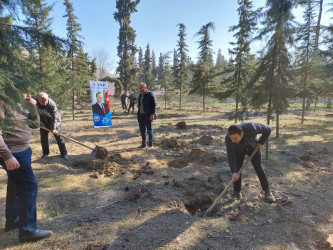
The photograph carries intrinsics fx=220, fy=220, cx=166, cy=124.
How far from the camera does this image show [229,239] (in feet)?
11.0

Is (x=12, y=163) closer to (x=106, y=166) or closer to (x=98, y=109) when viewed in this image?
(x=106, y=166)

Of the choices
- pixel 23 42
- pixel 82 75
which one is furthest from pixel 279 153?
pixel 82 75

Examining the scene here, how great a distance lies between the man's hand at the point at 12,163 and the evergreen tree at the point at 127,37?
71.8ft

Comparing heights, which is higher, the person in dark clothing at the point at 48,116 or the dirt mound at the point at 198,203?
the person in dark clothing at the point at 48,116

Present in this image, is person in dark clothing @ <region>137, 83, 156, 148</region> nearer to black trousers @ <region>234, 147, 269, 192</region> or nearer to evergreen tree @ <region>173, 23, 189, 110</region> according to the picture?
black trousers @ <region>234, 147, 269, 192</region>

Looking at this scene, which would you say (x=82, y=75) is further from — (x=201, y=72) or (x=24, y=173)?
(x=24, y=173)

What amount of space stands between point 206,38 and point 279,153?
56.1ft

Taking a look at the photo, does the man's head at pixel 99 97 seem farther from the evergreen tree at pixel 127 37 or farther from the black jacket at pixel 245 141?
the evergreen tree at pixel 127 37

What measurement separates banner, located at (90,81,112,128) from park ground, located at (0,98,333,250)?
2.91 m

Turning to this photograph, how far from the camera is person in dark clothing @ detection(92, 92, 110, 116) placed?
1024cm

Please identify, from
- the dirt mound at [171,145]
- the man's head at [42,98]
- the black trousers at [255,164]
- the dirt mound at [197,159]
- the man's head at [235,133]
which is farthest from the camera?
the dirt mound at [171,145]

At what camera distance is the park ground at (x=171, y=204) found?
328 cm

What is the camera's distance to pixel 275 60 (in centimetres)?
787

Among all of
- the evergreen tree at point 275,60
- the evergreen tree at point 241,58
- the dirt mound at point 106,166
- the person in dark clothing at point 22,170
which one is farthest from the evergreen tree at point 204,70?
the person in dark clothing at point 22,170
